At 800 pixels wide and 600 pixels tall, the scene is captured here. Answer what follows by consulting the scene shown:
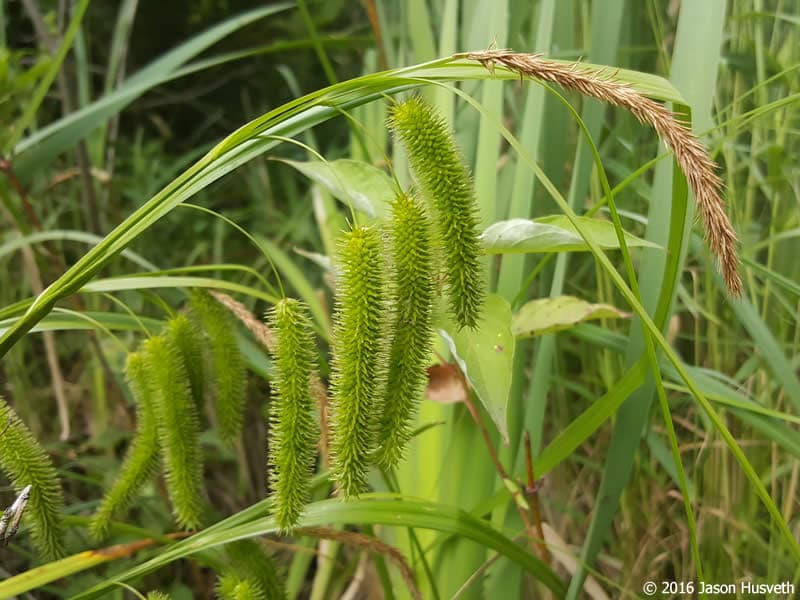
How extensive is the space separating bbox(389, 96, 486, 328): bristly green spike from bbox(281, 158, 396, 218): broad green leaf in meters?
0.23

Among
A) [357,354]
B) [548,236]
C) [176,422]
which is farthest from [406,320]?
[176,422]

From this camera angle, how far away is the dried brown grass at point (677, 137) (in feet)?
2.11

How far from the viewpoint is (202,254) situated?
2.37 m

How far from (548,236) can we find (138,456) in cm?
59

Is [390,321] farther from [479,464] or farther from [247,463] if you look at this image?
[247,463]

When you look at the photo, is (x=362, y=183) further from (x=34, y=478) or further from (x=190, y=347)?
(x=34, y=478)

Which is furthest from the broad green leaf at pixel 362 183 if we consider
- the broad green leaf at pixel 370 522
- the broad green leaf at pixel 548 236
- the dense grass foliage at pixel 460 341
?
the broad green leaf at pixel 370 522

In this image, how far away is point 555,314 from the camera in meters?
1.16

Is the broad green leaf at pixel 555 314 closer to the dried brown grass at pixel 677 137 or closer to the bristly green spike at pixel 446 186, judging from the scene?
the bristly green spike at pixel 446 186

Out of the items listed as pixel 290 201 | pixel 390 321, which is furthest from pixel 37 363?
pixel 390 321

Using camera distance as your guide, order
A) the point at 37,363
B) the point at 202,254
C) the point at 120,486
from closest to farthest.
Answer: the point at 120,486 → the point at 37,363 → the point at 202,254

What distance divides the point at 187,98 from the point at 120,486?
6.65ft

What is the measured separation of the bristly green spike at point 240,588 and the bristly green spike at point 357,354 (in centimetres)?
28

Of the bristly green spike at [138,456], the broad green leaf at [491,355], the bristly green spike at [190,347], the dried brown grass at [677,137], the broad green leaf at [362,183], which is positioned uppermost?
the dried brown grass at [677,137]
